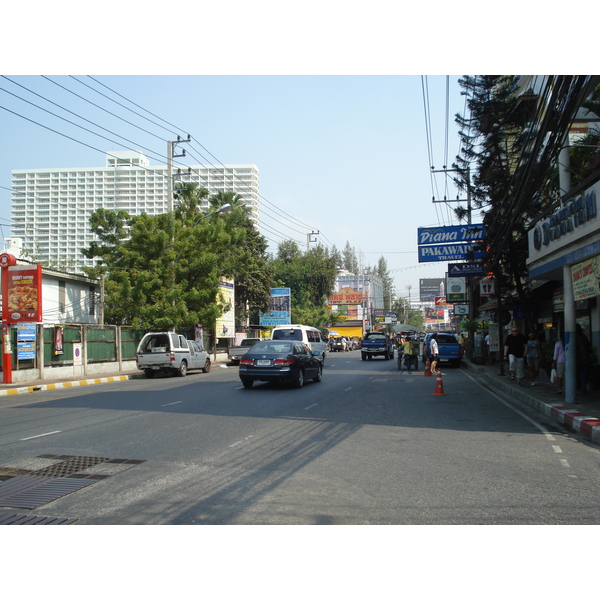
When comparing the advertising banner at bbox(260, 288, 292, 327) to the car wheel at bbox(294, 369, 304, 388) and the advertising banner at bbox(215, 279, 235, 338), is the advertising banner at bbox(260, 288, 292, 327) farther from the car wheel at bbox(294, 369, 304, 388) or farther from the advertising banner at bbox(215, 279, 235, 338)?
the car wheel at bbox(294, 369, 304, 388)

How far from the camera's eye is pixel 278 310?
192 ft

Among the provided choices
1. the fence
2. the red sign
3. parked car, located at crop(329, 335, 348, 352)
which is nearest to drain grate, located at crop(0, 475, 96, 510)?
the red sign

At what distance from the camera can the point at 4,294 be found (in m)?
21.1

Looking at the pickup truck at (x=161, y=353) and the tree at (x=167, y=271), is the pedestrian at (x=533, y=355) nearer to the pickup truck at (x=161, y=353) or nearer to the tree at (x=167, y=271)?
the pickup truck at (x=161, y=353)

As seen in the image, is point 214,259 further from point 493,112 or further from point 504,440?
point 504,440

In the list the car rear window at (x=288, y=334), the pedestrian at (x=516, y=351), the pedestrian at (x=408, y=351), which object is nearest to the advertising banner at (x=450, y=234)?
the pedestrian at (x=408, y=351)

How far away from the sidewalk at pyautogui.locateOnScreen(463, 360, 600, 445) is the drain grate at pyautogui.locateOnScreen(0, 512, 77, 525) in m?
7.95

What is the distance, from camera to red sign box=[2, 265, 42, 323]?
2089 cm

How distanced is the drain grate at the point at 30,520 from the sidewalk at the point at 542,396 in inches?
314

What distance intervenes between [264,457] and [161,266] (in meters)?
25.3

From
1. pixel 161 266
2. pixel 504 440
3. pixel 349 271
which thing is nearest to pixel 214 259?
pixel 161 266

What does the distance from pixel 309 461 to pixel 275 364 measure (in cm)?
1002

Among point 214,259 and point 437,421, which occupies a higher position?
point 214,259

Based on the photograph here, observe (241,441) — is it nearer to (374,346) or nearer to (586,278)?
(586,278)
